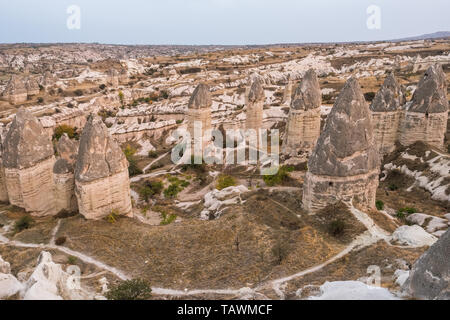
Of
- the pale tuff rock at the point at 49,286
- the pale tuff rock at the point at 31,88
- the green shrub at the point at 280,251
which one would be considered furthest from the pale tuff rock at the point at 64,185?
the pale tuff rock at the point at 31,88

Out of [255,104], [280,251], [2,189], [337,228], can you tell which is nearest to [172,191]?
[2,189]

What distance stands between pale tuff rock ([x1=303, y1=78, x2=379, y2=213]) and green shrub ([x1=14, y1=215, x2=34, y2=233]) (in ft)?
47.5

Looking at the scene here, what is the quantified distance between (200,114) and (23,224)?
60.8ft

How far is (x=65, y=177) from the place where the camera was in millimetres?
19297

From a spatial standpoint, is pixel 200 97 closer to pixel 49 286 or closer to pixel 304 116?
pixel 304 116

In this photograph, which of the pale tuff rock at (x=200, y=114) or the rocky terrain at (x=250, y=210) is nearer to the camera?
the rocky terrain at (x=250, y=210)

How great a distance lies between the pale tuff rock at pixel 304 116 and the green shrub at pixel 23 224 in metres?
20.0

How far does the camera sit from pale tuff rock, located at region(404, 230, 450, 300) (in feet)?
25.4

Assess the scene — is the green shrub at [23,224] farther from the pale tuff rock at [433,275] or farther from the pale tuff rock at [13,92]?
the pale tuff rock at [13,92]

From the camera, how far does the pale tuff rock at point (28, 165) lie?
19375 millimetres

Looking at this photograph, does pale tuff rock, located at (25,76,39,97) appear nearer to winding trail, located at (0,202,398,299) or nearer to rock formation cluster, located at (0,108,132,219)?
rock formation cluster, located at (0,108,132,219)

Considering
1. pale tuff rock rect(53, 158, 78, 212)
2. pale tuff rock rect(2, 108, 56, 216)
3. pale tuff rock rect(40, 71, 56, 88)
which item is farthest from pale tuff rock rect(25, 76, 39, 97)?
pale tuff rock rect(53, 158, 78, 212)
